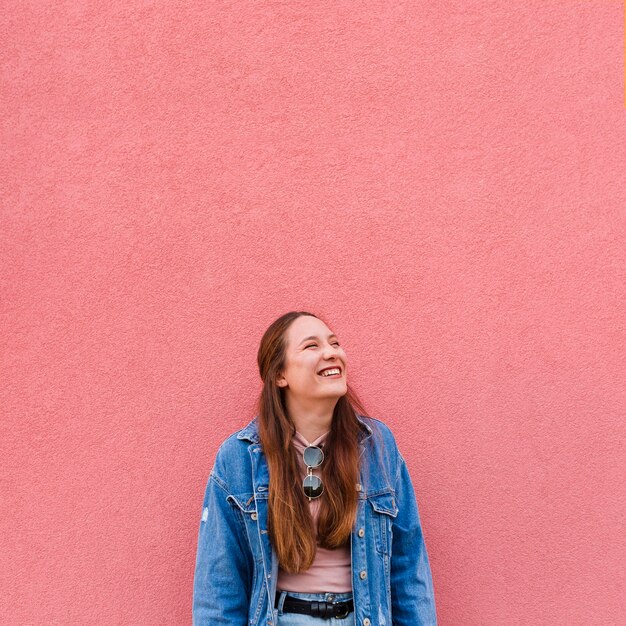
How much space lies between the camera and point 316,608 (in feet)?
7.36

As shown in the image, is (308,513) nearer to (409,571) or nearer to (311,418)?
(311,418)

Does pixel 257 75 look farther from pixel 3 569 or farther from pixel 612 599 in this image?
pixel 612 599

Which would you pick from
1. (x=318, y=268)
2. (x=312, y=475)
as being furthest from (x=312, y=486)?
(x=318, y=268)

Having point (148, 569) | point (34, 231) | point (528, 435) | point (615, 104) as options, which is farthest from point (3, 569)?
point (615, 104)

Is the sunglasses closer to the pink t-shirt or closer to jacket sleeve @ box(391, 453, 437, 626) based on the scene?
the pink t-shirt

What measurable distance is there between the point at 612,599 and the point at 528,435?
720 mm

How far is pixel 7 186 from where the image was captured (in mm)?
2760

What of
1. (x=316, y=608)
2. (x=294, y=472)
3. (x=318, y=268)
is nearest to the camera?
(x=316, y=608)

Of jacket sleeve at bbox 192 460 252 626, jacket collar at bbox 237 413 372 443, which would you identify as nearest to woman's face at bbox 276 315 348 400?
jacket collar at bbox 237 413 372 443

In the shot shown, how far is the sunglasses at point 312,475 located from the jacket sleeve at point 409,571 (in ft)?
0.98

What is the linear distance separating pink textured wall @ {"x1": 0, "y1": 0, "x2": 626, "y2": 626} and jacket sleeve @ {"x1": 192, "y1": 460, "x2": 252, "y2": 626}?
369 millimetres

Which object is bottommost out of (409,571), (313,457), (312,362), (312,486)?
(409,571)

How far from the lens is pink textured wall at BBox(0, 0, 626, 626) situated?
2688mm

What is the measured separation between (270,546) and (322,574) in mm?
199
